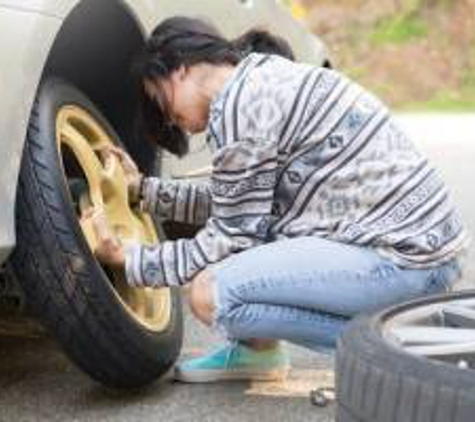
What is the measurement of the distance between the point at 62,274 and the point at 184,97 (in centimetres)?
49

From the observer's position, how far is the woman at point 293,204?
9.46 ft

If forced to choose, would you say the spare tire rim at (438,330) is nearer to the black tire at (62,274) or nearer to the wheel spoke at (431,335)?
the wheel spoke at (431,335)

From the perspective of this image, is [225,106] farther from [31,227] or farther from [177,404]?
[177,404]

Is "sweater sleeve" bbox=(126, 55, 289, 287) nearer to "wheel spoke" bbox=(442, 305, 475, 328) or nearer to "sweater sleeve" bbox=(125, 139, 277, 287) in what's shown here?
"sweater sleeve" bbox=(125, 139, 277, 287)

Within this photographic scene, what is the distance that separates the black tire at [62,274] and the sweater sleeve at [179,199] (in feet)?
1.47

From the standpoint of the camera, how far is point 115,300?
2.94m

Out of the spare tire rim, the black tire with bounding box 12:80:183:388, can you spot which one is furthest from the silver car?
the spare tire rim

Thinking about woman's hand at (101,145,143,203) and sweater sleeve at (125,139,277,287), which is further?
woman's hand at (101,145,143,203)

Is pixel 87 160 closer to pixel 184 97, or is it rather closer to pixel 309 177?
pixel 184 97

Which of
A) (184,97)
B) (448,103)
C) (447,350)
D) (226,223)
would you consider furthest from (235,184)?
(448,103)

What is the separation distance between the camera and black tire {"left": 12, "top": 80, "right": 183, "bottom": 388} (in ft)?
9.27

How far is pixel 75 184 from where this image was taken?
326 centimetres

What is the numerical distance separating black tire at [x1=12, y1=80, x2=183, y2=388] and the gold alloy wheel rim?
0.15 metres

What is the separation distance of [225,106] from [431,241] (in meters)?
0.55
